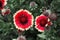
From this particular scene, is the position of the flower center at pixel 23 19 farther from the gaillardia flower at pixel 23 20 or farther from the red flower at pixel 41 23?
the red flower at pixel 41 23

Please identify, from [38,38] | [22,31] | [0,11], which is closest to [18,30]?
[22,31]

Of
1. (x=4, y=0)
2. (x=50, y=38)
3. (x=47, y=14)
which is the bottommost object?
(x=50, y=38)

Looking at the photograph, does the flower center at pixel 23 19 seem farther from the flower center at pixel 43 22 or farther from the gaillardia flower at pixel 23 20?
the flower center at pixel 43 22

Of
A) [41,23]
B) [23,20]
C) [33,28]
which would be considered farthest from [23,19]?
[33,28]

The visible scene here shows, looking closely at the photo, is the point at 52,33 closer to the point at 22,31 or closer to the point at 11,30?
the point at 22,31

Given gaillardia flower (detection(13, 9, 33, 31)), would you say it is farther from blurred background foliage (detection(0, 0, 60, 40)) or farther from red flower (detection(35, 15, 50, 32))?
blurred background foliage (detection(0, 0, 60, 40))

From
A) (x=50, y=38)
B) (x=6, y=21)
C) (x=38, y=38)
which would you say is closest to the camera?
(x=50, y=38)

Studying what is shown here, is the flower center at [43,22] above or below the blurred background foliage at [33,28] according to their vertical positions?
below

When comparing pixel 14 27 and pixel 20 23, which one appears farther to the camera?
pixel 14 27

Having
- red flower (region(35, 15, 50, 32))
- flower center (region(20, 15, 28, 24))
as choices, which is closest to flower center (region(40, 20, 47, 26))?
red flower (region(35, 15, 50, 32))

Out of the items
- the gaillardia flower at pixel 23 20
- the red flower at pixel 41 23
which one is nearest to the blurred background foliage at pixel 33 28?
the red flower at pixel 41 23

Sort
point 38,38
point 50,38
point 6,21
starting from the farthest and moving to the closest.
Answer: point 6,21 → point 38,38 → point 50,38
